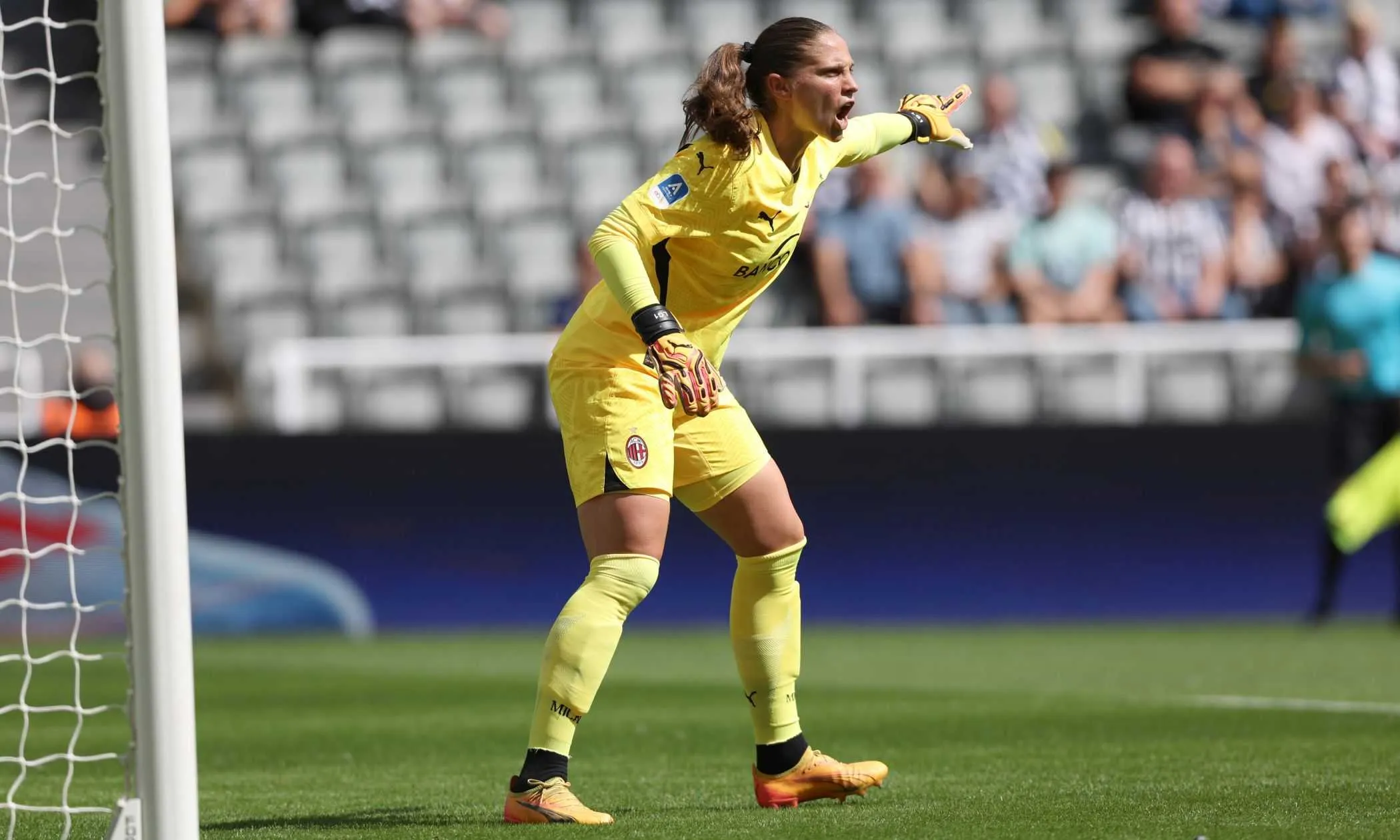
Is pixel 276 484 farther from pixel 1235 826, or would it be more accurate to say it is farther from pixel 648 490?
pixel 1235 826

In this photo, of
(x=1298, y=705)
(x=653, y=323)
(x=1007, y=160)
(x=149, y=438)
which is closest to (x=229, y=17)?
(x=1007, y=160)

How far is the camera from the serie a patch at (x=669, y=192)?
507 centimetres

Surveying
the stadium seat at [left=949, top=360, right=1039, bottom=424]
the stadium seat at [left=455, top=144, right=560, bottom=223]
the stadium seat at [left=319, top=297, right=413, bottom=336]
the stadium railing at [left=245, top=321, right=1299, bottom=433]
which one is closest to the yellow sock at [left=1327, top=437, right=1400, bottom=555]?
the stadium railing at [left=245, top=321, right=1299, bottom=433]

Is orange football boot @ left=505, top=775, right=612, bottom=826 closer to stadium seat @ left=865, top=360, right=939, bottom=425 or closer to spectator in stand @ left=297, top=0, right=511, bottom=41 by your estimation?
stadium seat @ left=865, top=360, right=939, bottom=425

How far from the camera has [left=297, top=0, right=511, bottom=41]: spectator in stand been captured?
667 inches

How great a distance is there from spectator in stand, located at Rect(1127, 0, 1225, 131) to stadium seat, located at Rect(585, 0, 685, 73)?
3.85m

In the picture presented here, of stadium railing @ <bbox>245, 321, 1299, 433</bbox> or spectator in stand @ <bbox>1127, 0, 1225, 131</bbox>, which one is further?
spectator in stand @ <bbox>1127, 0, 1225, 131</bbox>

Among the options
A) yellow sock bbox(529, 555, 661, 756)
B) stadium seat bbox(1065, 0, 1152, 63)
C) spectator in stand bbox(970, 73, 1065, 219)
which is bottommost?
yellow sock bbox(529, 555, 661, 756)

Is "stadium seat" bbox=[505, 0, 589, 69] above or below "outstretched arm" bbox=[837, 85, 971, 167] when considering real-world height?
above

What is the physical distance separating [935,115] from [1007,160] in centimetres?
903

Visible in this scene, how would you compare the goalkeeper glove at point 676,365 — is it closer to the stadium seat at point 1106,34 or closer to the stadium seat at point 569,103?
the stadium seat at point 569,103

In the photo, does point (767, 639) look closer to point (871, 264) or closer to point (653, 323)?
point (653, 323)

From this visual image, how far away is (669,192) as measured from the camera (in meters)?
5.07

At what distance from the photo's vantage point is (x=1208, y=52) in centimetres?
1594
